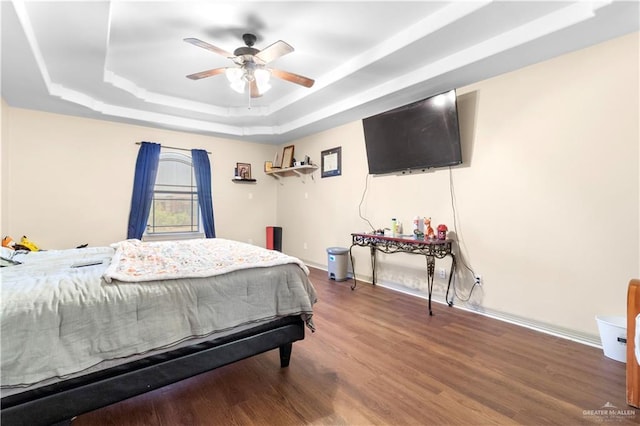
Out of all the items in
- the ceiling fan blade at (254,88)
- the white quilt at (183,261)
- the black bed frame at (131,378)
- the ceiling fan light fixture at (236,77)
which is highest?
the ceiling fan blade at (254,88)

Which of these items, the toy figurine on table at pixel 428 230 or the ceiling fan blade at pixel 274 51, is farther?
the toy figurine on table at pixel 428 230

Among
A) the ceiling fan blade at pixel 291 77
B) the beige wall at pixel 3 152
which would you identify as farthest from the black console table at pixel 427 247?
the beige wall at pixel 3 152

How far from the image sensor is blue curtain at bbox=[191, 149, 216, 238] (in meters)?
5.29

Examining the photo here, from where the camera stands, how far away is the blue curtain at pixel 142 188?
4680 millimetres

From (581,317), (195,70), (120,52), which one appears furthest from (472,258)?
(120,52)

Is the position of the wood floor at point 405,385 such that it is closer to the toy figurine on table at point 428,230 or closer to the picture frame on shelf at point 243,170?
the toy figurine on table at point 428,230

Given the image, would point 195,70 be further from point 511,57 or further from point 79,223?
point 511,57

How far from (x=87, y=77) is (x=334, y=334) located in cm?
389

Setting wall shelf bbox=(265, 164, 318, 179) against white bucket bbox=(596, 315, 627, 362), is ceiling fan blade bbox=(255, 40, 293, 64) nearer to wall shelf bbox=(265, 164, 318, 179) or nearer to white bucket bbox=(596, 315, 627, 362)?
wall shelf bbox=(265, 164, 318, 179)

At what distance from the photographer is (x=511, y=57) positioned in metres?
2.64

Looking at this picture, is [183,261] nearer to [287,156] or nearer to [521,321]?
[521,321]

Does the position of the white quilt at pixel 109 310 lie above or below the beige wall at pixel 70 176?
below

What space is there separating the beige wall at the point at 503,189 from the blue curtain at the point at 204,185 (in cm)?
29

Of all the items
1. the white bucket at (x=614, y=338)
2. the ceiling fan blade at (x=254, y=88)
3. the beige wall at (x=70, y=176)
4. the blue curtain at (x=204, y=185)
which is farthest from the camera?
the blue curtain at (x=204, y=185)
